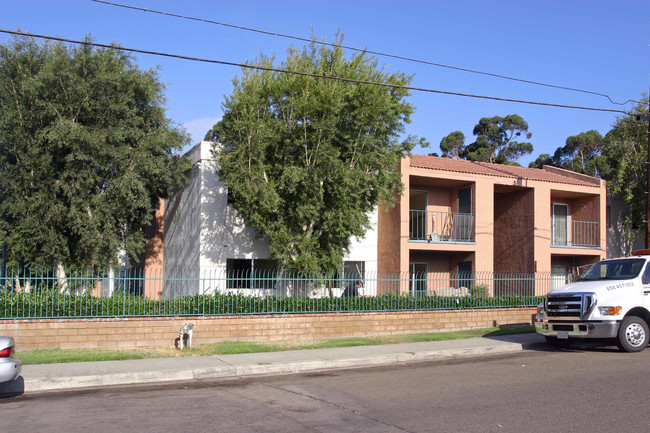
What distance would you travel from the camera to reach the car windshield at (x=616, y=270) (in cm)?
1304

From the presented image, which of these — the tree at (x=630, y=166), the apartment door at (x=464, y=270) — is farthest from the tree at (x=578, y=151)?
the apartment door at (x=464, y=270)

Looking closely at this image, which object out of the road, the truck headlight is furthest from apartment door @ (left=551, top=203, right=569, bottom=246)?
the road

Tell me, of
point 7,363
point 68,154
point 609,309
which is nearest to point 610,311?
point 609,309

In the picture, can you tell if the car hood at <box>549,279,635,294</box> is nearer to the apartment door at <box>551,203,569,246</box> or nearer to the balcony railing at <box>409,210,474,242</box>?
the balcony railing at <box>409,210,474,242</box>

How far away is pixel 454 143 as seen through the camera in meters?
58.3

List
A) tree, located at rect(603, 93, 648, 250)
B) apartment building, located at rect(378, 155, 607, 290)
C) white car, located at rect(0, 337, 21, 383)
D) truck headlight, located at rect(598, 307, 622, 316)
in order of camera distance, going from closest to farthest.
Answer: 1. white car, located at rect(0, 337, 21, 383)
2. truck headlight, located at rect(598, 307, 622, 316)
3. apartment building, located at rect(378, 155, 607, 290)
4. tree, located at rect(603, 93, 648, 250)

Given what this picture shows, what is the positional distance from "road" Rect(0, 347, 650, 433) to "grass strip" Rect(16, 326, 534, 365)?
2483 mm

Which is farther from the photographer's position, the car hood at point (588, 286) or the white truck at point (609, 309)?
the car hood at point (588, 286)

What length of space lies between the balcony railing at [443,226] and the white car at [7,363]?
15044 mm

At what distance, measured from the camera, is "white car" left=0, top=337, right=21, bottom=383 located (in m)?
8.12

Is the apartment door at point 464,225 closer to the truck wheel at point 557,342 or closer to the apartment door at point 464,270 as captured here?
the apartment door at point 464,270

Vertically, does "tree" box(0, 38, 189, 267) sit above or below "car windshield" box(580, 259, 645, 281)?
above

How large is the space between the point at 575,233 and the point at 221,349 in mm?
17907

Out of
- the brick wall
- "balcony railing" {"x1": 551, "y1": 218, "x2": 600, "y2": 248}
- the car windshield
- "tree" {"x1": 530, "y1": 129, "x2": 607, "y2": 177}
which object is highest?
"tree" {"x1": 530, "y1": 129, "x2": 607, "y2": 177}
